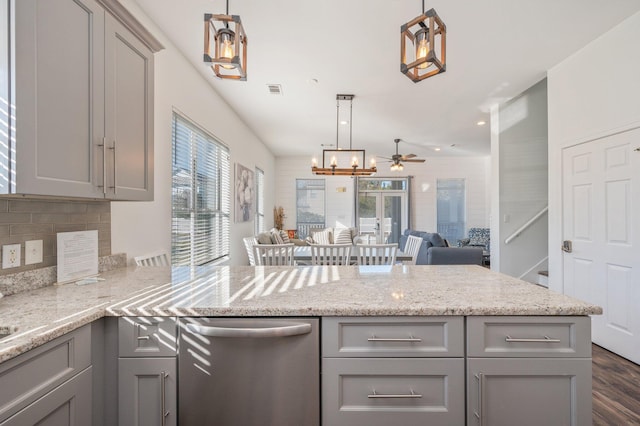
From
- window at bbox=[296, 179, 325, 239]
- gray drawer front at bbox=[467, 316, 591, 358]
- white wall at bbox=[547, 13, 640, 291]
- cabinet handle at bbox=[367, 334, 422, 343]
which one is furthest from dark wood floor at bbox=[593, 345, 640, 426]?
window at bbox=[296, 179, 325, 239]

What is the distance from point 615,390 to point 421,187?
6.48 meters

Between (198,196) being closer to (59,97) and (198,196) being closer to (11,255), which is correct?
(11,255)

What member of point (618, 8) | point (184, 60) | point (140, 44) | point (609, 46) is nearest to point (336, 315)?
point (140, 44)

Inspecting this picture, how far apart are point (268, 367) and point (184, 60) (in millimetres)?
3051

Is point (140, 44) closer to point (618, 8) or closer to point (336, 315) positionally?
point (336, 315)

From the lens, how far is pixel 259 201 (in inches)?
265

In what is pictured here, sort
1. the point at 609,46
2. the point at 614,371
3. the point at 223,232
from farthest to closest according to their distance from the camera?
the point at 223,232 → the point at 609,46 → the point at 614,371

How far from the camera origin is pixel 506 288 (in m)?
1.45

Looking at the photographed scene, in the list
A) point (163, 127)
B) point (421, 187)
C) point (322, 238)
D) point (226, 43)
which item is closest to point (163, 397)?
point (226, 43)

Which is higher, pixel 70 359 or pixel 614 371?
pixel 70 359

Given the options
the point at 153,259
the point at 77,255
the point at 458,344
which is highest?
the point at 77,255

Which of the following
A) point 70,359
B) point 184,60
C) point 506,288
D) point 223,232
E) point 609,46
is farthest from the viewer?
point 223,232

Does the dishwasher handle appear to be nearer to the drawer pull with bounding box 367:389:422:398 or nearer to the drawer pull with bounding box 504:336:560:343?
the drawer pull with bounding box 367:389:422:398

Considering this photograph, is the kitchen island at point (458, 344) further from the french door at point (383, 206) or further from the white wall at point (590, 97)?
the french door at point (383, 206)
